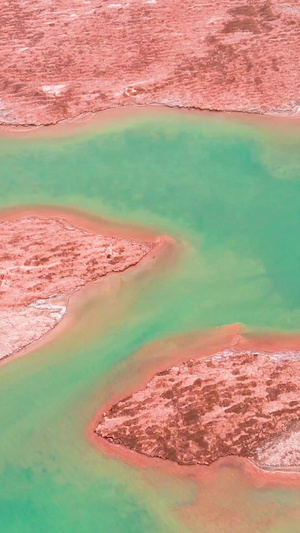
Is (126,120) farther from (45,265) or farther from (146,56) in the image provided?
(45,265)

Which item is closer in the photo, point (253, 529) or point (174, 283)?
point (253, 529)

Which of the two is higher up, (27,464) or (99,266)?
(99,266)

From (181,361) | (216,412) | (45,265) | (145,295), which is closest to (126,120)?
(45,265)

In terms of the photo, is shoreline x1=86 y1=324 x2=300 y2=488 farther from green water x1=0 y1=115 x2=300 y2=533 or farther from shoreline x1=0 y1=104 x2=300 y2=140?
shoreline x1=0 y1=104 x2=300 y2=140

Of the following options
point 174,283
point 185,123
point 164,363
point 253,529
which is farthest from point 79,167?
point 253,529

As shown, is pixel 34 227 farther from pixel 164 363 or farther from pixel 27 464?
pixel 27 464

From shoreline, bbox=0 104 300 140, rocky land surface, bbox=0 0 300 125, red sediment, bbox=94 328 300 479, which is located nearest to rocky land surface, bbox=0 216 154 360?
red sediment, bbox=94 328 300 479
